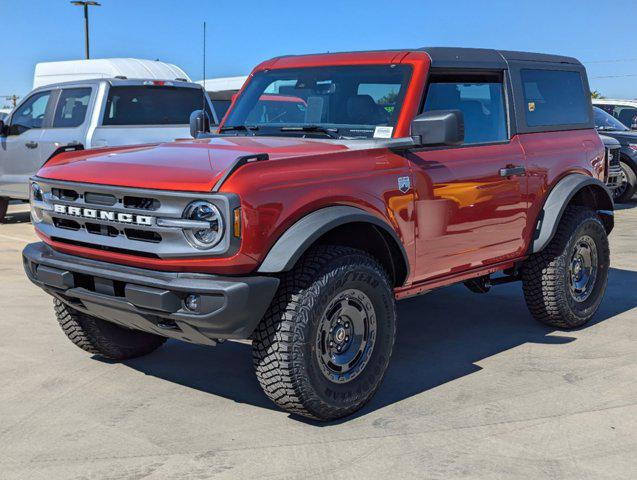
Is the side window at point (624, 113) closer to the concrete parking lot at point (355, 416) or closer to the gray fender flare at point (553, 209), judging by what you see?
the concrete parking lot at point (355, 416)

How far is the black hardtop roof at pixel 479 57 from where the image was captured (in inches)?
198

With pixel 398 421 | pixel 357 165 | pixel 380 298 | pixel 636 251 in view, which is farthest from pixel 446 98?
pixel 636 251

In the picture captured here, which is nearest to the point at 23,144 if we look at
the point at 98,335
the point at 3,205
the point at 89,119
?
the point at 3,205

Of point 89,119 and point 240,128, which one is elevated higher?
point 240,128

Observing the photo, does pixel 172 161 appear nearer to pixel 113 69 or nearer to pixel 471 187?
pixel 471 187

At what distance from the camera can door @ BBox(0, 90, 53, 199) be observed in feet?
35.3

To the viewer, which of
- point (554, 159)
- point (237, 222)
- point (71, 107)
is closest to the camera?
point (237, 222)

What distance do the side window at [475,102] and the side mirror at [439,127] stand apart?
405mm

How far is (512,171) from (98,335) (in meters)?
2.72

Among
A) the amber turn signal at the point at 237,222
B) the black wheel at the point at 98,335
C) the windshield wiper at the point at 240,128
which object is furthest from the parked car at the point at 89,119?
the amber turn signal at the point at 237,222

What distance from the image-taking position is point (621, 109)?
16.8 metres

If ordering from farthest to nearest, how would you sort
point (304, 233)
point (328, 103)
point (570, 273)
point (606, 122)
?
point (606, 122) < point (570, 273) < point (328, 103) < point (304, 233)

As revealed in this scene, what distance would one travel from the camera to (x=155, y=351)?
5422 mm

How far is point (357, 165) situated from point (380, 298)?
69 cm
